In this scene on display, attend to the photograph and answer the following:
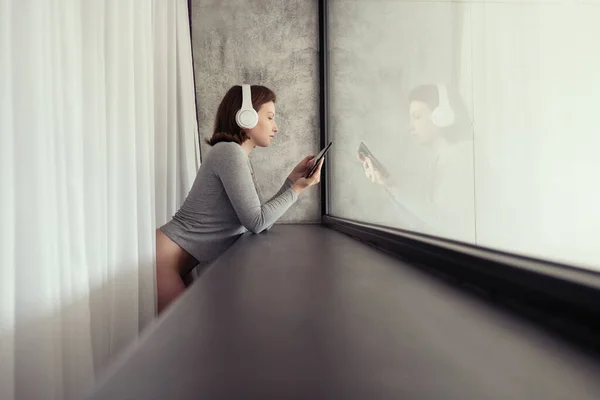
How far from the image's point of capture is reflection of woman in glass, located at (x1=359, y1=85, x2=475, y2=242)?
61cm

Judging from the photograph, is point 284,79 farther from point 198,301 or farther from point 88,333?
point 198,301

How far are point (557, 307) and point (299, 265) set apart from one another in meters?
0.33

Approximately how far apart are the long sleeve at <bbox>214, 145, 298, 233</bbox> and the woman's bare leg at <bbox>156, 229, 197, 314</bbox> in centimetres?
23

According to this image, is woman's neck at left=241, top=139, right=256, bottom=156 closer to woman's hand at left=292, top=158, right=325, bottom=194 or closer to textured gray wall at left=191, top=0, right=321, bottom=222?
woman's hand at left=292, top=158, right=325, bottom=194

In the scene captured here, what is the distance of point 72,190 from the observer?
611 millimetres

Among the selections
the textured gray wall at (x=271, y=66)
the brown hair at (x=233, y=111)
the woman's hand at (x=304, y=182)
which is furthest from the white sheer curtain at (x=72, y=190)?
the textured gray wall at (x=271, y=66)

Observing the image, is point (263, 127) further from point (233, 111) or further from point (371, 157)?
point (371, 157)

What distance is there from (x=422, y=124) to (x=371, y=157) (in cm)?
40

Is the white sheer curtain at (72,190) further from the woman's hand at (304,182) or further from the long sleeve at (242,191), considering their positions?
the woman's hand at (304,182)

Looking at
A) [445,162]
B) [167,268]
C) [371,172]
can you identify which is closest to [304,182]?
[371,172]

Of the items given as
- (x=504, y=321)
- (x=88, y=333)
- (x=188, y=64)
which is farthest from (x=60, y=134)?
(x=188, y=64)

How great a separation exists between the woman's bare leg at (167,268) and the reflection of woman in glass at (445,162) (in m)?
0.67

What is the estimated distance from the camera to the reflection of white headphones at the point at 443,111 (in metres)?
0.66

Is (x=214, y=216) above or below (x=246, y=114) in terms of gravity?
below
